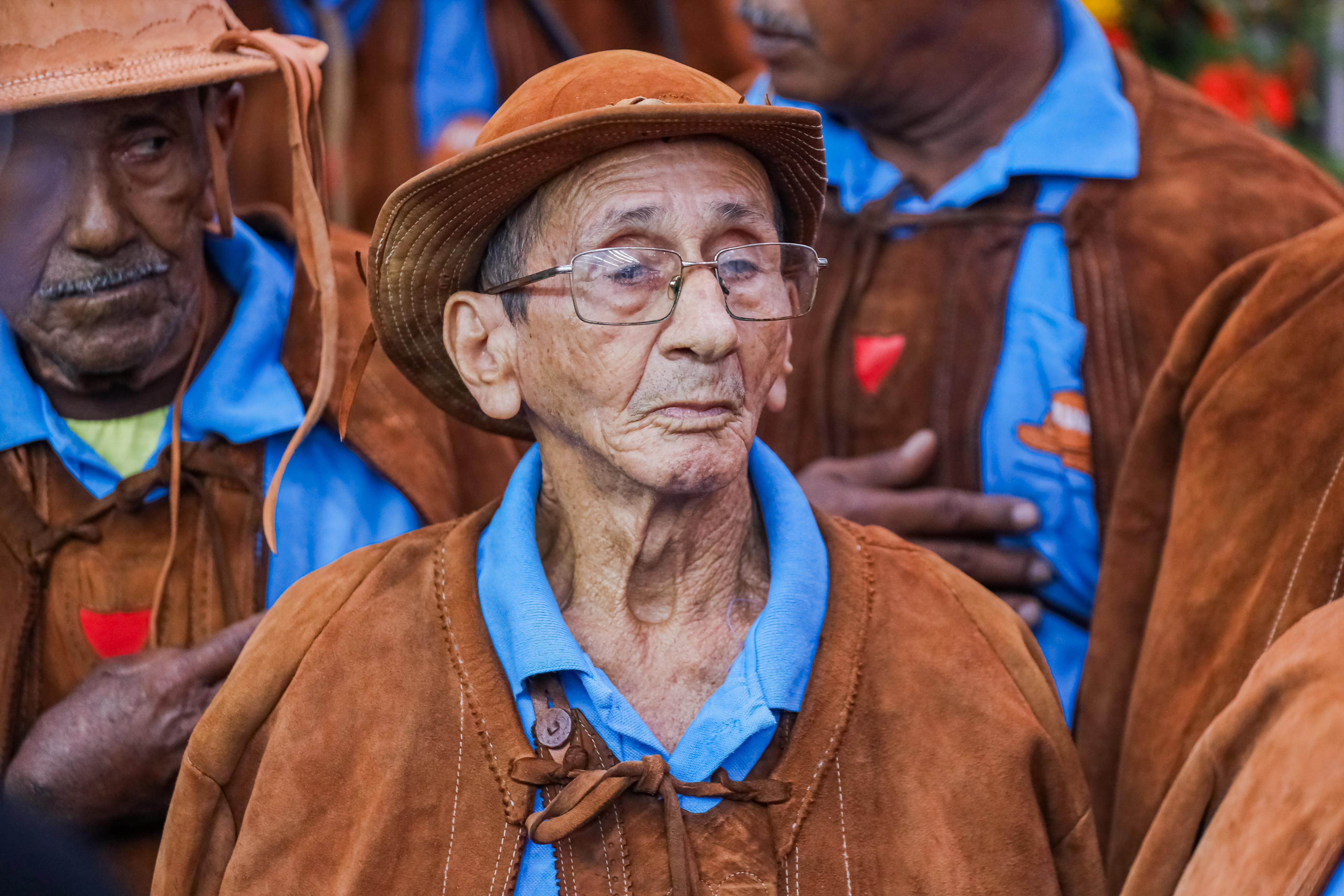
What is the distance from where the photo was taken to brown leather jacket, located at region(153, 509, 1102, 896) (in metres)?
1.94

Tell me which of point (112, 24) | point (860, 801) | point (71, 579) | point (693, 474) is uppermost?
point (112, 24)

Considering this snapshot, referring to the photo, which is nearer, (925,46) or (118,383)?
(118,383)

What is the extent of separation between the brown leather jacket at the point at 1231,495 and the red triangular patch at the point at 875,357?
0.60 metres

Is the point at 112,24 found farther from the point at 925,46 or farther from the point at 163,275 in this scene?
the point at 925,46

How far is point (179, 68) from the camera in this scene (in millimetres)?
2391

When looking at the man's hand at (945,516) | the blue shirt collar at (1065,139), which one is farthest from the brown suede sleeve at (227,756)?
the blue shirt collar at (1065,139)

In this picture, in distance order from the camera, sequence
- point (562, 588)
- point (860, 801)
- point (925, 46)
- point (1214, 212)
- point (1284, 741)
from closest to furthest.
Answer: point (1284, 741), point (860, 801), point (562, 588), point (1214, 212), point (925, 46)

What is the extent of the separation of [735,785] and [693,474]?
394 millimetres

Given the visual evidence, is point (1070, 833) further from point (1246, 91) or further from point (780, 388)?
point (1246, 91)

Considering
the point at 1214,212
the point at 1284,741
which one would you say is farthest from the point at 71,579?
the point at 1214,212

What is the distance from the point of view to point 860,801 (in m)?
1.98

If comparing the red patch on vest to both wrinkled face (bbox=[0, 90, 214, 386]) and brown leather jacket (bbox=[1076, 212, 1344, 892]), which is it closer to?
wrinkled face (bbox=[0, 90, 214, 386])

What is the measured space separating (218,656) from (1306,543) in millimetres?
1635

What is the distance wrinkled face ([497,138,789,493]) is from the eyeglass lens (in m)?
0.02
